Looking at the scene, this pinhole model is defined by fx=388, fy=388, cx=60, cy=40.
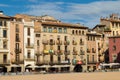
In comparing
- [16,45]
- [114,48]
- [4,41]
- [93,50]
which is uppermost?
[4,41]

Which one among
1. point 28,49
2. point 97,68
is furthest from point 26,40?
point 97,68

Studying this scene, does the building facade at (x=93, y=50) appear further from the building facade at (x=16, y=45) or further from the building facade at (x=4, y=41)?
the building facade at (x=4, y=41)

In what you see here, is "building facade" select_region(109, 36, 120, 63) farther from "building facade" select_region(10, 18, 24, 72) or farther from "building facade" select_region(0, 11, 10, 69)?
"building facade" select_region(0, 11, 10, 69)

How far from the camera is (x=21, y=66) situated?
291 feet

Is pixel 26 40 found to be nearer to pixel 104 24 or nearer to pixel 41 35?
pixel 41 35

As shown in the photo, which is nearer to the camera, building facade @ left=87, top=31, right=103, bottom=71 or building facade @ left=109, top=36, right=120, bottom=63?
building facade @ left=87, top=31, right=103, bottom=71

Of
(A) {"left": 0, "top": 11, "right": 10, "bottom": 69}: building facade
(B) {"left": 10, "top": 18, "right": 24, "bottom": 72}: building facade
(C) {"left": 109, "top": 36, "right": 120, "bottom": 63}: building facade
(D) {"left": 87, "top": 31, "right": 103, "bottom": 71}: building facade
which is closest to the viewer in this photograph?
(A) {"left": 0, "top": 11, "right": 10, "bottom": 69}: building facade

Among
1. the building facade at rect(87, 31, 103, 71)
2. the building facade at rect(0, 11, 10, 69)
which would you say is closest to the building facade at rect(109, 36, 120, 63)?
the building facade at rect(87, 31, 103, 71)

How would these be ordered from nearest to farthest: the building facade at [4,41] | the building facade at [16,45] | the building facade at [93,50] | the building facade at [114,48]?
the building facade at [4,41] < the building facade at [16,45] < the building facade at [93,50] < the building facade at [114,48]

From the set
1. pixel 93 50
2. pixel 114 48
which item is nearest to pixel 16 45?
pixel 93 50

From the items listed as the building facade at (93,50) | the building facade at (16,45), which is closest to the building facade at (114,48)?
the building facade at (93,50)

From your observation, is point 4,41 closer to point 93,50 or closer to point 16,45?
point 16,45

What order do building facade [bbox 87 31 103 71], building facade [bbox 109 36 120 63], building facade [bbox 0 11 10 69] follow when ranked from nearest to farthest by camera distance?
1. building facade [bbox 0 11 10 69]
2. building facade [bbox 87 31 103 71]
3. building facade [bbox 109 36 120 63]

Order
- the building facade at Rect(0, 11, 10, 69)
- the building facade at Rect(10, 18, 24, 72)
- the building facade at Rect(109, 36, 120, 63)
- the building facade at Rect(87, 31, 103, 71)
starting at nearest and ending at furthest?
1. the building facade at Rect(0, 11, 10, 69)
2. the building facade at Rect(10, 18, 24, 72)
3. the building facade at Rect(87, 31, 103, 71)
4. the building facade at Rect(109, 36, 120, 63)
